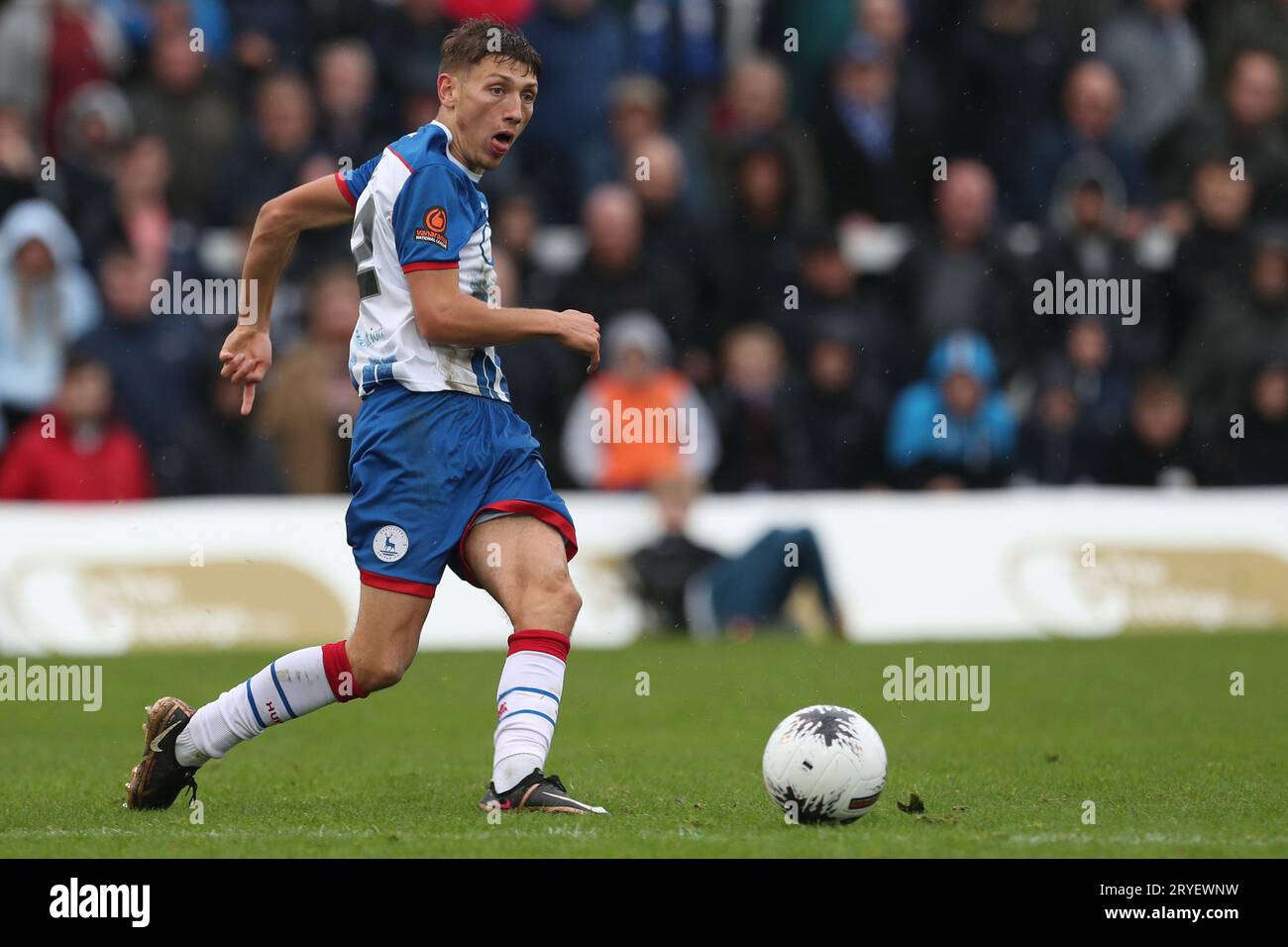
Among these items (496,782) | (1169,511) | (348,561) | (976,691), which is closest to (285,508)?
(348,561)

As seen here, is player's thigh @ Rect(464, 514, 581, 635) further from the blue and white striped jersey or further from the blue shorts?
the blue and white striped jersey

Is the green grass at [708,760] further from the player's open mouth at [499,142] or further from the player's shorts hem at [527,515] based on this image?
the player's open mouth at [499,142]

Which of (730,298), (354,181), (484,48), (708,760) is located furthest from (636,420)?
(484,48)

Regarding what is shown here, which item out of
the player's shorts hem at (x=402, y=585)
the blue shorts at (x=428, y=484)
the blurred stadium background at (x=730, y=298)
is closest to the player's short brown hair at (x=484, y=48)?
the blue shorts at (x=428, y=484)

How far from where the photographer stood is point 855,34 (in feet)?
55.7

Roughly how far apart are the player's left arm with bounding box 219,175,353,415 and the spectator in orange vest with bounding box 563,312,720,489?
23.2ft

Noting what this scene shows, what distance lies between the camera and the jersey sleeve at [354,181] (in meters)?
7.30

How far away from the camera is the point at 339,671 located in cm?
708

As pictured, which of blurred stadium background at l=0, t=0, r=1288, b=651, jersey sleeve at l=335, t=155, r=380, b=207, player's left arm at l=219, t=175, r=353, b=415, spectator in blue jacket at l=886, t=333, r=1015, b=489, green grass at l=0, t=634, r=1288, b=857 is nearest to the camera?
green grass at l=0, t=634, r=1288, b=857

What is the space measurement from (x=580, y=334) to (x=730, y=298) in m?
8.54

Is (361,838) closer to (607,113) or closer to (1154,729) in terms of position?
(1154,729)

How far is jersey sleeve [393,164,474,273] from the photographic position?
6.88 m

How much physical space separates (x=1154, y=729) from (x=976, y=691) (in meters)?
1.74

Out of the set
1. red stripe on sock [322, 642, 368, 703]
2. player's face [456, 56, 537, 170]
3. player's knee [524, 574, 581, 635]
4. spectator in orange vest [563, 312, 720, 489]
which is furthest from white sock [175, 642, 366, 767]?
spectator in orange vest [563, 312, 720, 489]
